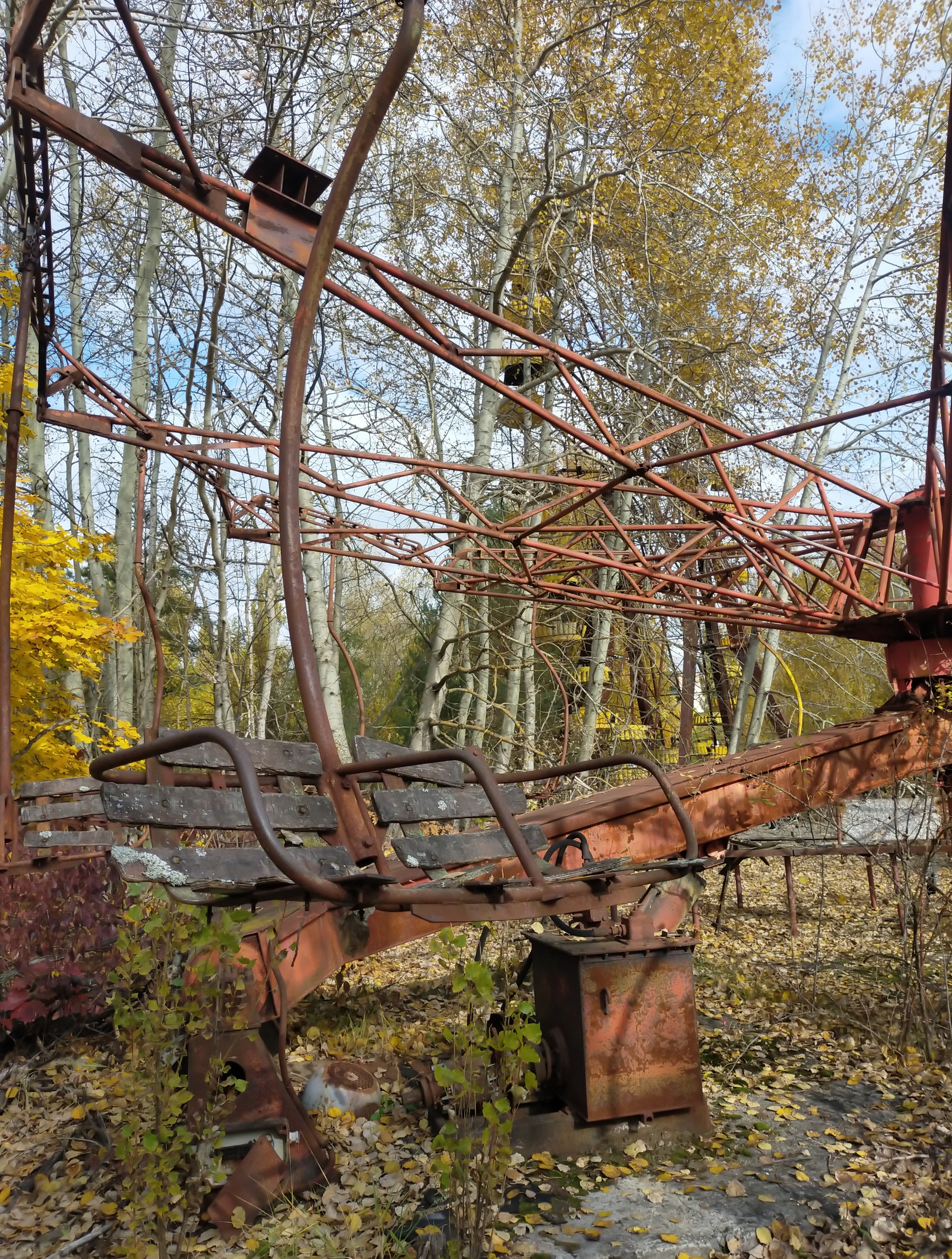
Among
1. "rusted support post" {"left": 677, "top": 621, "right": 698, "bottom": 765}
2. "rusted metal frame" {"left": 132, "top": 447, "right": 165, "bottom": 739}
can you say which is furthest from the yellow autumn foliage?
"rusted support post" {"left": 677, "top": 621, "right": 698, "bottom": 765}


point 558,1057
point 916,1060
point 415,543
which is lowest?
point 916,1060

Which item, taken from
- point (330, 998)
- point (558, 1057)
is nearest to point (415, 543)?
point (330, 998)

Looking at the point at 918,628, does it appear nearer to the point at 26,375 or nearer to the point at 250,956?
the point at 250,956

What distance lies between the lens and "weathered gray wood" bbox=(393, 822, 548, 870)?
2615 mm

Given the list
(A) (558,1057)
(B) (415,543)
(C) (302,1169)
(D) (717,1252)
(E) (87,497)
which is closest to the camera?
(D) (717,1252)

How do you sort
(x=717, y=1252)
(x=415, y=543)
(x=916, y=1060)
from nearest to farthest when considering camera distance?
1. (x=717, y=1252)
2. (x=916, y=1060)
3. (x=415, y=543)

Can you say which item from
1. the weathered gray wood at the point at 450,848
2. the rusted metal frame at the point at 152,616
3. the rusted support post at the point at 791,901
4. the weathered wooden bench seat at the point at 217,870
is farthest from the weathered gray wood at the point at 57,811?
the rusted support post at the point at 791,901

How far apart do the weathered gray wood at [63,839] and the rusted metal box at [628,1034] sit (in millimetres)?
3112

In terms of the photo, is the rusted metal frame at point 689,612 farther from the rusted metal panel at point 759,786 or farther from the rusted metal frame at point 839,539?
the rusted metal panel at point 759,786

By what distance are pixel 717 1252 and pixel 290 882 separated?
185cm

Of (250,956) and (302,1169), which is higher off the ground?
(250,956)

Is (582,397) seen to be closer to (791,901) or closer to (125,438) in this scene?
(125,438)

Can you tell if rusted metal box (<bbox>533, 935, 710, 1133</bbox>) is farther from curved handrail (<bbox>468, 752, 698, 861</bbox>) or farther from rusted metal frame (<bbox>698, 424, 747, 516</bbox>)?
rusted metal frame (<bbox>698, 424, 747, 516</bbox>)

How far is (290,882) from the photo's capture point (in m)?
2.57
